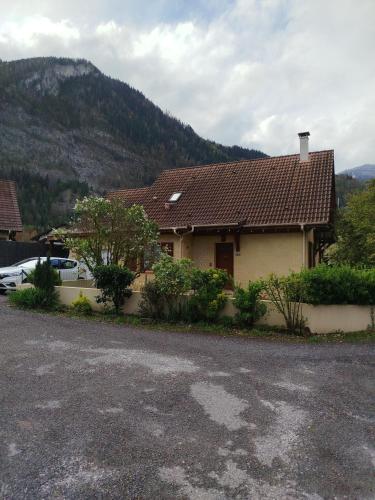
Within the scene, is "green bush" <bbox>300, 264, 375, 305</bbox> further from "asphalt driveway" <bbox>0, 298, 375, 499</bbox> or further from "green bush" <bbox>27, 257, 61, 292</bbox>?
"green bush" <bbox>27, 257, 61, 292</bbox>

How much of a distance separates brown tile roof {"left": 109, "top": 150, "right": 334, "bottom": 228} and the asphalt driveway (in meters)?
8.92

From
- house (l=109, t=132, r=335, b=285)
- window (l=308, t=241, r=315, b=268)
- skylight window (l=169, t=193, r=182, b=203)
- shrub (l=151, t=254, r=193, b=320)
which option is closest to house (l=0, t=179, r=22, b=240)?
house (l=109, t=132, r=335, b=285)

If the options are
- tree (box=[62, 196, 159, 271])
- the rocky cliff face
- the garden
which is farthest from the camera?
the rocky cliff face

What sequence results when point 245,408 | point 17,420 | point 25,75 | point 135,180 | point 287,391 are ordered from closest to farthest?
1. point 17,420
2. point 245,408
3. point 287,391
4. point 135,180
5. point 25,75

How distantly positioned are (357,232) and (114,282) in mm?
8560

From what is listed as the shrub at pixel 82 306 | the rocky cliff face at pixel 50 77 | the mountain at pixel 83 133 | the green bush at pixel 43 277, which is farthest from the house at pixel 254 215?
the rocky cliff face at pixel 50 77

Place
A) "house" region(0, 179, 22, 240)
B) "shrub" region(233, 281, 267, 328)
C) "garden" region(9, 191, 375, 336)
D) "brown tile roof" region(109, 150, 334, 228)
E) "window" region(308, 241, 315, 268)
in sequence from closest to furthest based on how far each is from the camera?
"garden" region(9, 191, 375, 336)
"shrub" region(233, 281, 267, 328)
"brown tile roof" region(109, 150, 334, 228)
"window" region(308, 241, 315, 268)
"house" region(0, 179, 22, 240)

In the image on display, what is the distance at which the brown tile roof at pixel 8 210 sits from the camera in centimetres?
2427

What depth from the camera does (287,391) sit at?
19.4ft

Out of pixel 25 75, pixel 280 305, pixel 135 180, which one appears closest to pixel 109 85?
pixel 25 75

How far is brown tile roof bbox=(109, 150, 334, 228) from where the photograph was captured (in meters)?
16.5

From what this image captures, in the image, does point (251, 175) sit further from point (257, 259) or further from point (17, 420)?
point (17, 420)

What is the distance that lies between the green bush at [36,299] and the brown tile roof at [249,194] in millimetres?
6458

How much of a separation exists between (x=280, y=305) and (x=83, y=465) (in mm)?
7662
